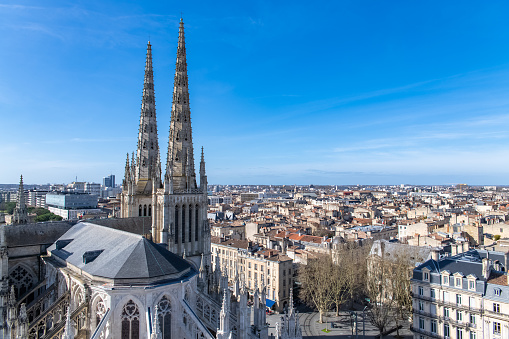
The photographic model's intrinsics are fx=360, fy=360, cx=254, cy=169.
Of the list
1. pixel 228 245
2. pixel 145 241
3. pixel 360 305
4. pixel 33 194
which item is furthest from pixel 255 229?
pixel 33 194

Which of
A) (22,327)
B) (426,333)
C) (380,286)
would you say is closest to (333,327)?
(380,286)

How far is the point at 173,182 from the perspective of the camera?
3875cm

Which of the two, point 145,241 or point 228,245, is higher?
point 145,241

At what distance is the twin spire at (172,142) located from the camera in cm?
3947

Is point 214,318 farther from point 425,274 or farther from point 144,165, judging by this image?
point 425,274

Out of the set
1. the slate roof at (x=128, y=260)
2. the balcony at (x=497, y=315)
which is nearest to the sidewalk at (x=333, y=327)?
the balcony at (x=497, y=315)

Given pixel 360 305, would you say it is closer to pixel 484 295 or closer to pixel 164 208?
pixel 484 295

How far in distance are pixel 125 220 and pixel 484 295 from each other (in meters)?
35.9

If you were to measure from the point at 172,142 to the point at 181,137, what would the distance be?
120 centimetres

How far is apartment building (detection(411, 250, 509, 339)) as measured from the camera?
32.5 meters

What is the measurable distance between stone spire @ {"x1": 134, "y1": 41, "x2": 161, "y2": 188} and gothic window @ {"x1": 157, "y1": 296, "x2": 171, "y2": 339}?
22.9 m

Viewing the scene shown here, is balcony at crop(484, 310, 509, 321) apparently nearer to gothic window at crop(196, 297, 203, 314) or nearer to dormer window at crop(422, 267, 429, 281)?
dormer window at crop(422, 267, 429, 281)

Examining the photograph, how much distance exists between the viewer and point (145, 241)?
24.3 m

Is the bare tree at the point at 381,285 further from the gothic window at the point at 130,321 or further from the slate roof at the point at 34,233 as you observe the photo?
the slate roof at the point at 34,233
